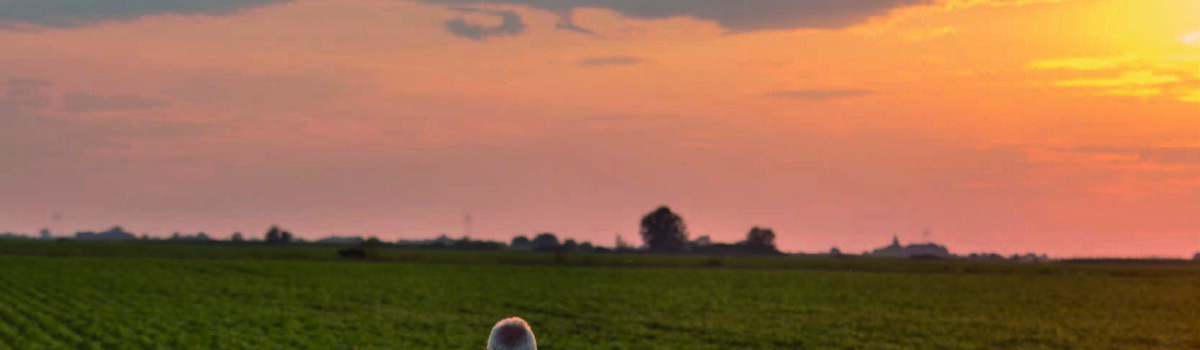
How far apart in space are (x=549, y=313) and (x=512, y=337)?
3871cm

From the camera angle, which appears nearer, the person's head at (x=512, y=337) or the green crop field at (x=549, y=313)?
the person's head at (x=512, y=337)

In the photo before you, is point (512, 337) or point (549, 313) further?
point (549, 313)

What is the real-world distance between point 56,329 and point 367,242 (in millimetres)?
129367

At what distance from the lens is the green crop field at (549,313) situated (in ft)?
104

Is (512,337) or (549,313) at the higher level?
(512,337)

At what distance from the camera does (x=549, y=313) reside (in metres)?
44.6

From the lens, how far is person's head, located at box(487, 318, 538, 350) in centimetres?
609

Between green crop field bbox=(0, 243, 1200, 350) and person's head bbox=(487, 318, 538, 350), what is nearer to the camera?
person's head bbox=(487, 318, 538, 350)

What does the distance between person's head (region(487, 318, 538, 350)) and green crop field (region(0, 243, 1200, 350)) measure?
2300cm

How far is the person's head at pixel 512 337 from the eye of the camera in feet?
20.0

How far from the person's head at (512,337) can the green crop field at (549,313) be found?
2300cm

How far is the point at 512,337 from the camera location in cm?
614

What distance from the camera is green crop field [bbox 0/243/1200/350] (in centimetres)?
3180

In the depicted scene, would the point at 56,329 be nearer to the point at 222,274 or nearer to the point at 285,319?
the point at 285,319
